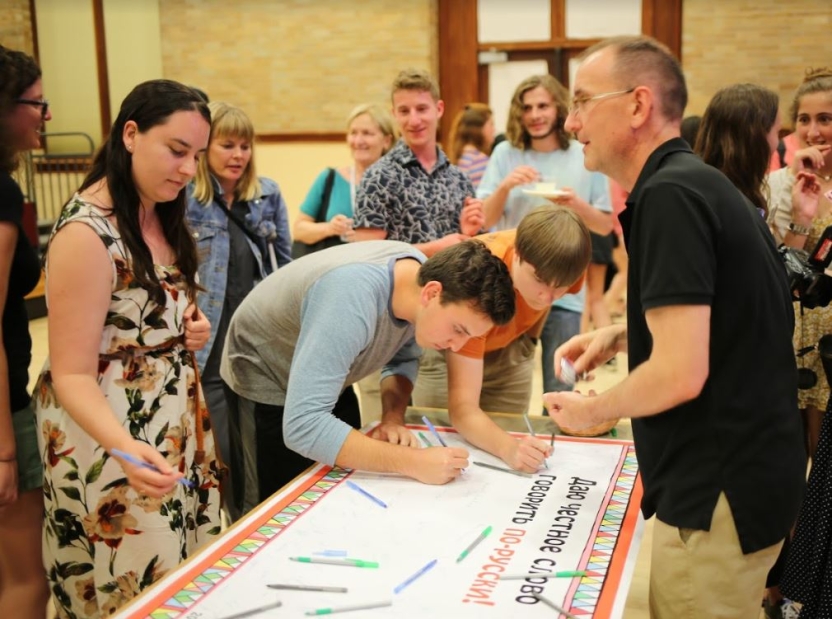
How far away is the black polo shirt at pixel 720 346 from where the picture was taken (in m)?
1.38

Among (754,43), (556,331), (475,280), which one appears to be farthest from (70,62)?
(475,280)

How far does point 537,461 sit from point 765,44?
7.38 m

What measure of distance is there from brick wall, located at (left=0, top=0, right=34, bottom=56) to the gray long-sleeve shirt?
8.61 meters

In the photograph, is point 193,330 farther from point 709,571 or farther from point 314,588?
point 709,571

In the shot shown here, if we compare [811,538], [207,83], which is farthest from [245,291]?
[207,83]

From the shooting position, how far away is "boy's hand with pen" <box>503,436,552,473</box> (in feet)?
6.70

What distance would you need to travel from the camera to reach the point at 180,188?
1.98 m

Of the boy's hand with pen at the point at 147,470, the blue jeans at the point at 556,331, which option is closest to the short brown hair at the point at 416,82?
the blue jeans at the point at 556,331

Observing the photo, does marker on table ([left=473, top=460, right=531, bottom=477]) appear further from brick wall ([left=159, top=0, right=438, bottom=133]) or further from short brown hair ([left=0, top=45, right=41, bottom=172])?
brick wall ([left=159, top=0, right=438, bottom=133])

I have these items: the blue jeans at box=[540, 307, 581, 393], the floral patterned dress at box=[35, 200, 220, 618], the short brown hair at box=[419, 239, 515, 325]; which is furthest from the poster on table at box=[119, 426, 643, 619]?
the blue jeans at box=[540, 307, 581, 393]

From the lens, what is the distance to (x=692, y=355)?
4.51 ft

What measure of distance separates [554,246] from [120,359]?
106 cm

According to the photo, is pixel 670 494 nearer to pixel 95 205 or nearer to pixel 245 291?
pixel 95 205

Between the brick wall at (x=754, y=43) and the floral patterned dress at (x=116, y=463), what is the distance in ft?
24.0
